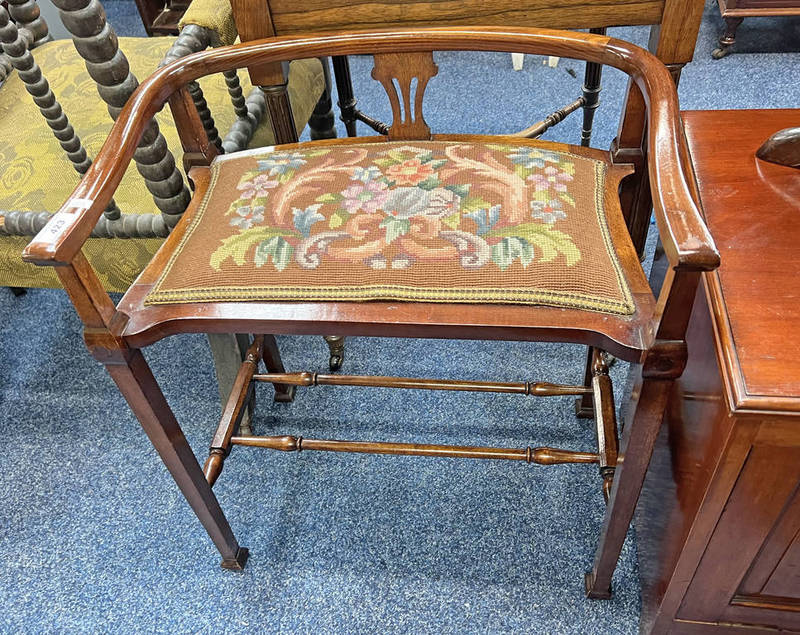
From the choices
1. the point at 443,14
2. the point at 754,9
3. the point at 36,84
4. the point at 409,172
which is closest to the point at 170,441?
the point at 409,172

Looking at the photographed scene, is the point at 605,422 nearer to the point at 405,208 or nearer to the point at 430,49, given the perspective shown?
the point at 405,208

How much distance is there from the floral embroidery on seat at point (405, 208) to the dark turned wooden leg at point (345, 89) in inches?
24.8

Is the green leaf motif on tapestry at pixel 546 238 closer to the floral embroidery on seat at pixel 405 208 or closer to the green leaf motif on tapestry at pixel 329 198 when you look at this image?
the floral embroidery on seat at pixel 405 208

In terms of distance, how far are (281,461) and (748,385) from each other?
0.89 meters

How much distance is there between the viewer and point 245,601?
1.10 meters

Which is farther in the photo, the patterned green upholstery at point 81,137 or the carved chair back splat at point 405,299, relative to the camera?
the patterned green upholstery at point 81,137

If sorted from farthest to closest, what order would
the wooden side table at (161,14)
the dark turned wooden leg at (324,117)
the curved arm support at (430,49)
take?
the wooden side table at (161,14), the dark turned wooden leg at (324,117), the curved arm support at (430,49)

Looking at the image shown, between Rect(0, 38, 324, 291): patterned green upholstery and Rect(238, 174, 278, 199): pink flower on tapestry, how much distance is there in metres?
0.28

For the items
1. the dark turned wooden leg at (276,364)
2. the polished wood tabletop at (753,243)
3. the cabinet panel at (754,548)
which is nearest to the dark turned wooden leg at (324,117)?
the dark turned wooden leg at (276,364)

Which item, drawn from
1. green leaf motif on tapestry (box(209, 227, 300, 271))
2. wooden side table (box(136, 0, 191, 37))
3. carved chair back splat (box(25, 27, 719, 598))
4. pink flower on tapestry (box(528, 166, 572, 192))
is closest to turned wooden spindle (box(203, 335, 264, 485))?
carved chair back splat (box(25, 27, 719, 598))

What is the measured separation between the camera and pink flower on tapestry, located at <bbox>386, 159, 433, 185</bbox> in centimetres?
88

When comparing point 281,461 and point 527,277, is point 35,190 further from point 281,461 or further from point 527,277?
point 527,277

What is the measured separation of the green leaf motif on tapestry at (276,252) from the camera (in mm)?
785

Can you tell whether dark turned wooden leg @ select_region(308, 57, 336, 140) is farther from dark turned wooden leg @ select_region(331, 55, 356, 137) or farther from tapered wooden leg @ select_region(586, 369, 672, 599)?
tapered wooden leg @ select_region(586, 369, 672, 599)
